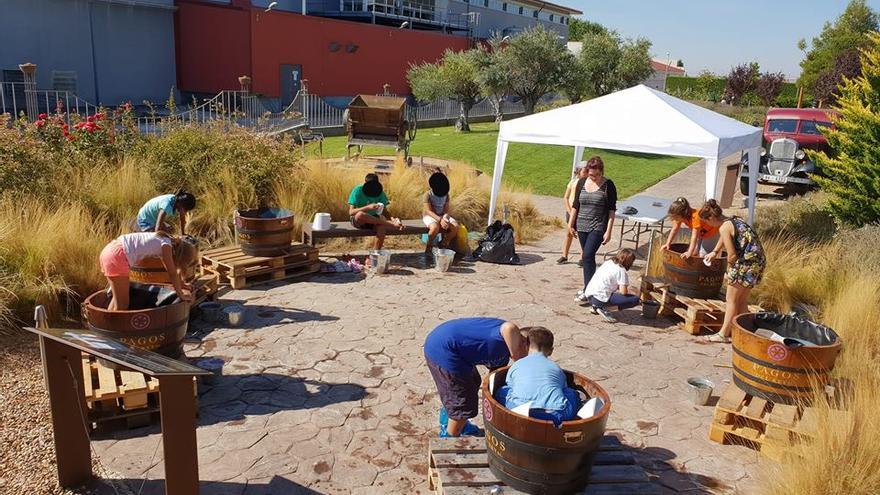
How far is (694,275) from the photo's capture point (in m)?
7.29

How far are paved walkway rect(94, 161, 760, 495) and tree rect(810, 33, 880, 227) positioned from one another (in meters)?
4.63

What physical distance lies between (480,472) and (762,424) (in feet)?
7.51

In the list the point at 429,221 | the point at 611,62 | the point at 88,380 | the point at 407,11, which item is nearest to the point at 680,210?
the point at 429,221

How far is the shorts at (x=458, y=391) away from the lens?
432cm

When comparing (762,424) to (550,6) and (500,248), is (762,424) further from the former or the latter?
(550,6)

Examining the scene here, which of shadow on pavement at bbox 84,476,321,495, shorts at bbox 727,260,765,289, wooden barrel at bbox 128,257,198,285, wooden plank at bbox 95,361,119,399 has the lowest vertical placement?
shadow on pavement at bbox 84,476,321,495

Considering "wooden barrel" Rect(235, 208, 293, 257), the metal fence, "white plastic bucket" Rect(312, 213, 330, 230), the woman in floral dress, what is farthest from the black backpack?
the metal fence

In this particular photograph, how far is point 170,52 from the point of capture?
84.5 feet

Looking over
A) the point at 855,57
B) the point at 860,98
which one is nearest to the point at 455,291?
the point at 860,98

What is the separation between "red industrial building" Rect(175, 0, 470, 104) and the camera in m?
25.2

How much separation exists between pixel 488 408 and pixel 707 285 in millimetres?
4482

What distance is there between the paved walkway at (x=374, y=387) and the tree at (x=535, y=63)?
2059 cm

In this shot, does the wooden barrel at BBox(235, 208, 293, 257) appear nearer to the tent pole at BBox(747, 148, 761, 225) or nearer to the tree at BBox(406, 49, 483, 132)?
the tent pole at BBox(747, 148, 761, 225)

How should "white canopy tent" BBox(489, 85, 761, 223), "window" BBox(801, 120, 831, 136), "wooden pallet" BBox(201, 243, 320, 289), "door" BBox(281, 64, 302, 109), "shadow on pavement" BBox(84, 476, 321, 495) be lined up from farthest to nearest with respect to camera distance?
"door" BBox(281, 64, 302, 109) < "window" BBox(801, 120, 831, 136) < "white canopy tent" BBox(489, 85, 761, 223) < "wooden pallet" BBox(201, 243, 320, 289) < "shadow on pavement" BBox(84, 476, 321, 495)
